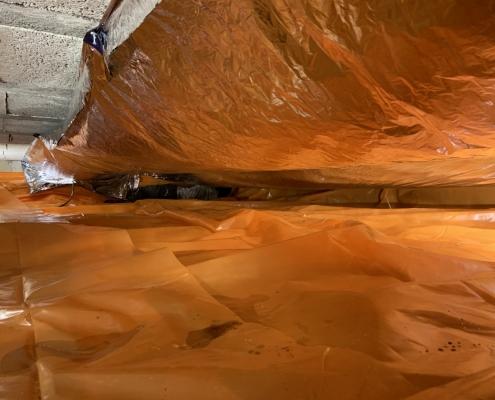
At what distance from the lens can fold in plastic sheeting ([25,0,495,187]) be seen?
0.56m

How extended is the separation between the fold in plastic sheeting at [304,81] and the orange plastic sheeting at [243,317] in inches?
12.1

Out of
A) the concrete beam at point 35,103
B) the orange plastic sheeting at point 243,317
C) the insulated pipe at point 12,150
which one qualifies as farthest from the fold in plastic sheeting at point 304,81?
the insulated pipe at point 12,150

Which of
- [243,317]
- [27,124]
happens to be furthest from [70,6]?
[27,124]

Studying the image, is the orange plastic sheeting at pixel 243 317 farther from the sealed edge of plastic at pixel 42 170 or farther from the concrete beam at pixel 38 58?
the sealed edge of plastic at pixel 42 170

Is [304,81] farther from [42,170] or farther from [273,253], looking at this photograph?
[42,170]

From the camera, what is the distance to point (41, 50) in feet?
5.78

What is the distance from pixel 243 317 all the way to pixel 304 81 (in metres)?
0.47

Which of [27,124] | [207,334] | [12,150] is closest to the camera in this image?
[207,334]

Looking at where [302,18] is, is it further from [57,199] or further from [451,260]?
[57,199]

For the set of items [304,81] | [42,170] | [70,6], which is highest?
[70,6]

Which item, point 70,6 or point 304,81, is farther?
point 70,6

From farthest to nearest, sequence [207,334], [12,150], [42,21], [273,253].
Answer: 1. [12,150]
2. [42,21]
3. [273,253]
4. [207,334]

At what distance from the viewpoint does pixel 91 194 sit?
3.07 m

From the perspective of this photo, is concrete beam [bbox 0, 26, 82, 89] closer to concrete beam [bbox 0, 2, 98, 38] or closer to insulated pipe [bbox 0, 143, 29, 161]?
concrete beam [bbox 0, 2, 98, 38]
